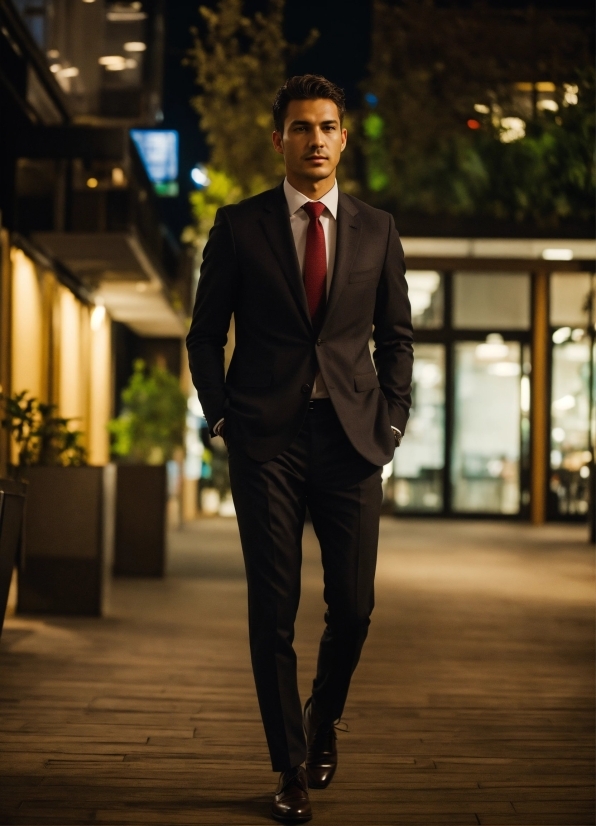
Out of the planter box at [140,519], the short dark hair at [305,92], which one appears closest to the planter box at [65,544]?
the planter box at [140,519]

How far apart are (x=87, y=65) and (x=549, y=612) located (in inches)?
276

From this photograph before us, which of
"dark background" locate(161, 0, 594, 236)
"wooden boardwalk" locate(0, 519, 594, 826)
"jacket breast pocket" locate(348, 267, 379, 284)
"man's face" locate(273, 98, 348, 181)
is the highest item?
"dark background" locate(161, 0, 594, 236)

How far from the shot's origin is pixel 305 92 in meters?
3.27

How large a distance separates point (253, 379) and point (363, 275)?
0.45 m

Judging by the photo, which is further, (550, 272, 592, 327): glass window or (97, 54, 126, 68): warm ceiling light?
(550, 272, 592, 327): glass window

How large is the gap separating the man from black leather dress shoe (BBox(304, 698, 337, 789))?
0.31 ft

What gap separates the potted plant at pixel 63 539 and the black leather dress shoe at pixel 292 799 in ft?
13.4

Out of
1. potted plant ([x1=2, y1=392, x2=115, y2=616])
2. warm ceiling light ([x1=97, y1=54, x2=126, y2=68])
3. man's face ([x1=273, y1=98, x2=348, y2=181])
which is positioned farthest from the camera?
warm ceiling light ([x1=97, y1=54, x2=126, y2=68])

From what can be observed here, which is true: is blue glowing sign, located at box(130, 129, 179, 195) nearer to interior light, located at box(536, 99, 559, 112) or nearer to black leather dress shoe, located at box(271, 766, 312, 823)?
interior light, located at box(536, 99, 559, 112)

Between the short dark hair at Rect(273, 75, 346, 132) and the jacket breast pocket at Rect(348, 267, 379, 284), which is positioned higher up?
the short dark hair at Rect(273, 75, 346, 132)

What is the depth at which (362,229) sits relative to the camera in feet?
11.2

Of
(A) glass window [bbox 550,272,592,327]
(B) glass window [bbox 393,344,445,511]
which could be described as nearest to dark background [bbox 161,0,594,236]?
(A) glass window [bbox 550,272,592,327]

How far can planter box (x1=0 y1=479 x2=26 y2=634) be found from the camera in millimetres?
3404

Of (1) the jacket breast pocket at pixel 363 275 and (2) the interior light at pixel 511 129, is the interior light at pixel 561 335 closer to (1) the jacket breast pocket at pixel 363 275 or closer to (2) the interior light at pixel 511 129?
(2) the interior light at pixel 511 129
